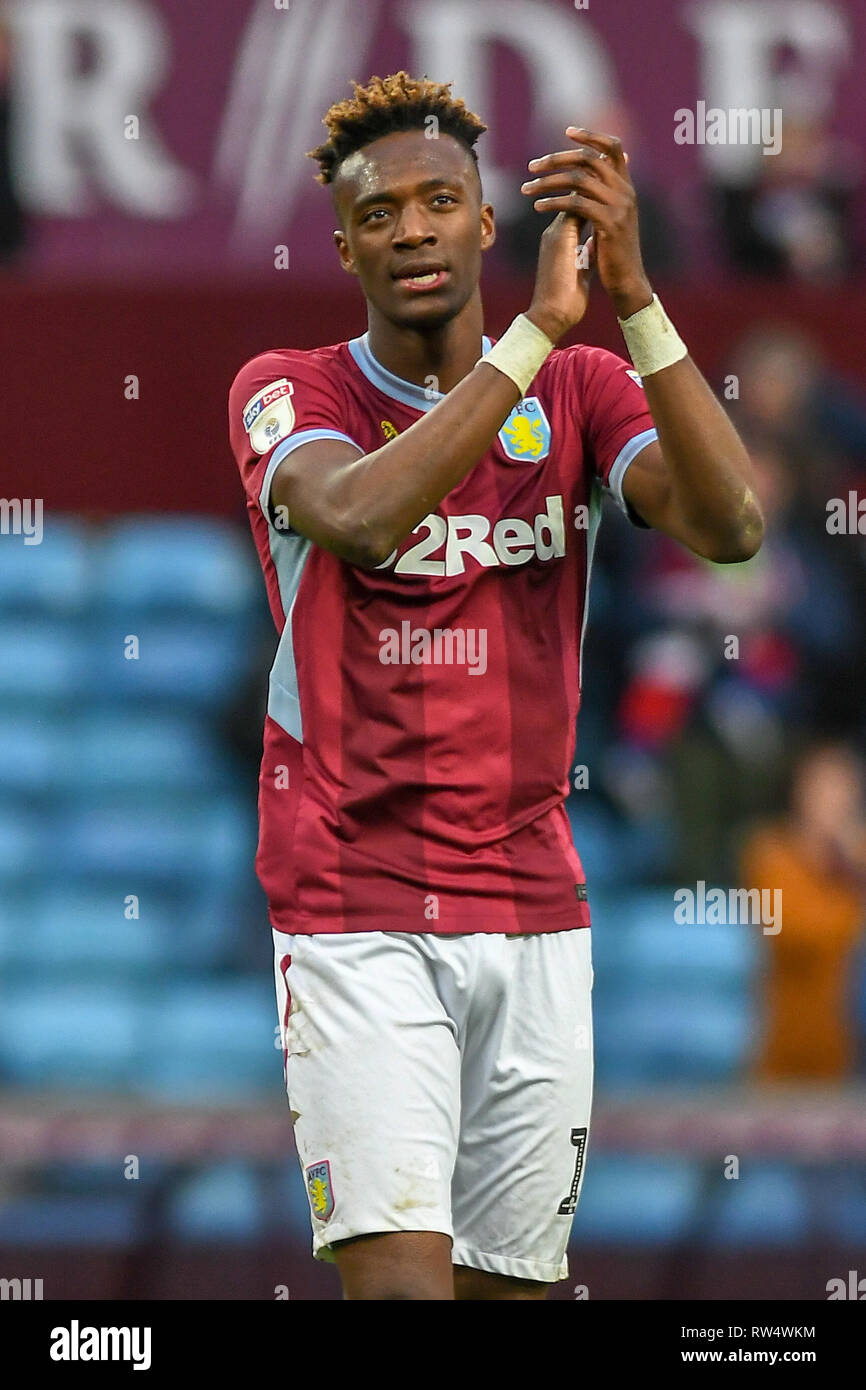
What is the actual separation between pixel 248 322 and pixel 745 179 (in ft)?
6.20

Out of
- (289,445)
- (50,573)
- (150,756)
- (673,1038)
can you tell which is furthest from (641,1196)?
(50,573)

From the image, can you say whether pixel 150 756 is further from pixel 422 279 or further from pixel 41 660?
pixel 422 279

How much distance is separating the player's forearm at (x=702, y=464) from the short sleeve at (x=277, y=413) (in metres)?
0.49

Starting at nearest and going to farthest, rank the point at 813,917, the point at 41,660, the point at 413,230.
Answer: the point at 413,230
the point at 813,917
the point at 41,660

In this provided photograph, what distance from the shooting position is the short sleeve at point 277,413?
11.3 feet

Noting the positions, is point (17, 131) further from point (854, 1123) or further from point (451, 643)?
point (451, 643)

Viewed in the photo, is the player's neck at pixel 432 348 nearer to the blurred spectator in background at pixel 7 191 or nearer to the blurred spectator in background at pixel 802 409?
the blurred spectator in background at pixel 802 409

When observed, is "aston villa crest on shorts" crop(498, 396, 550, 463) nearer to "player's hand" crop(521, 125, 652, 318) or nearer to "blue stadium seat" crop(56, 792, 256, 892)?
"player's hand" crop(521, 125, 652, 318)

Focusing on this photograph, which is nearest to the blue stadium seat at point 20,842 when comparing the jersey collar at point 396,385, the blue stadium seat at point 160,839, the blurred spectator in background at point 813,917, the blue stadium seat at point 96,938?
the blue stadium seat at point 160,839

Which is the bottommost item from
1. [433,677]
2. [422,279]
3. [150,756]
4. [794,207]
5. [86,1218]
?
[86,1218]

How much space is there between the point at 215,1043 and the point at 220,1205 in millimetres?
1227

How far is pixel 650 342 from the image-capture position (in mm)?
3297
